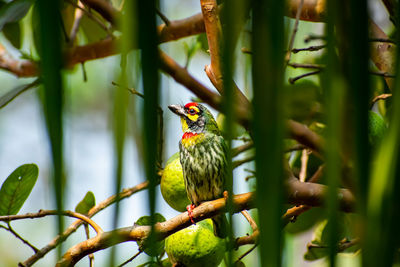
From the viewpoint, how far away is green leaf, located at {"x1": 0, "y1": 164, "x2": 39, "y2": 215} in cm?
169

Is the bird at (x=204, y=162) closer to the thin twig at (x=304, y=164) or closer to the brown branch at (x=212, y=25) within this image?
the thin twig at (x=304, y=164)

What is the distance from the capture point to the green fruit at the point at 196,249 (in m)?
1.73

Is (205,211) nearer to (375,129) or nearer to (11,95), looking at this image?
(375,129)

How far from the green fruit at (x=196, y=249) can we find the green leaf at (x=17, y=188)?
481mm

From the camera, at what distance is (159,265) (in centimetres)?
173

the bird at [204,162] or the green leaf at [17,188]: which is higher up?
the green leaf at [17,188]

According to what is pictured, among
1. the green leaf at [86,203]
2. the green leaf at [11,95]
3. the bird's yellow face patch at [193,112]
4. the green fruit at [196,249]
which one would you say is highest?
the green leaf at [11,95]

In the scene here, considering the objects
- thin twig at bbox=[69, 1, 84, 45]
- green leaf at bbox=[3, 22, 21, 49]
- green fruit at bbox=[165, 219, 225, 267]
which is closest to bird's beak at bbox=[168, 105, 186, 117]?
thin twig at bbox=[69, 1, 84, 45]

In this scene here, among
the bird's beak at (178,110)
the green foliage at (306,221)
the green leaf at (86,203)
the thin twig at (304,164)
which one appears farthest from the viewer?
the bird's beak at (178,110)

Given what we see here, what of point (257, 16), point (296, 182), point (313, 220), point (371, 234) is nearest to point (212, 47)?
point (296, 182)

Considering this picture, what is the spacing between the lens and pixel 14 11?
6.37 feet

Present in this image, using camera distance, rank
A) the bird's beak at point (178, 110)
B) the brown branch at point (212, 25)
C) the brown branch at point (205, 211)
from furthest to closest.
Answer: the bird's beak at point (178, 110)
the brown branch at point (205, 211)
the brown branch at point (212, 25)

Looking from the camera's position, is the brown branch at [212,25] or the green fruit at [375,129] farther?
the green fruit at [375,129]

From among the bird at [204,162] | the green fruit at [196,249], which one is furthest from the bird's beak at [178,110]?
the green fruit at [196,249]
